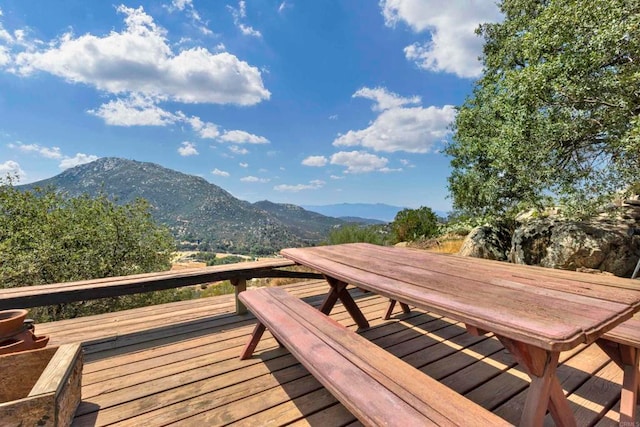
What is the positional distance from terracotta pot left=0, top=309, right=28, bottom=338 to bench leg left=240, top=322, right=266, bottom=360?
5.12 feet

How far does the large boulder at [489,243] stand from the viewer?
768 cm

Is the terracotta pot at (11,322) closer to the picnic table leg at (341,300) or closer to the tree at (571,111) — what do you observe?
the picnic table leg at (341,300)

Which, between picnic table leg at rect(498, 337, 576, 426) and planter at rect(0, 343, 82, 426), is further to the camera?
planter at rect(0, 343, 82, 426)

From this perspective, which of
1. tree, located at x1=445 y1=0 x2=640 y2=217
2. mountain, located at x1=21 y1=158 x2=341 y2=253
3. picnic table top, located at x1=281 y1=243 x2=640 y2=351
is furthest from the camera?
mountain, located at x1=21 y1=158 x2=341 y2=253

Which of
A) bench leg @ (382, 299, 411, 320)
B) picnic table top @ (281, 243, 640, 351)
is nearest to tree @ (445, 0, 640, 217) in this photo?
bench leg @ (382, 299, 411, 320)

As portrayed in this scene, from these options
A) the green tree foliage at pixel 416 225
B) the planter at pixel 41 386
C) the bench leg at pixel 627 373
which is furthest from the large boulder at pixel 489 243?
the planter at pixel 41 386

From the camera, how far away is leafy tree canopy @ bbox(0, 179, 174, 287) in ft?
23.0

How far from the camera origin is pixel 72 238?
7.62m

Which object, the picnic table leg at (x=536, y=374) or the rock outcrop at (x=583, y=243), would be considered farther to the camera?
the rock outcrop at (x=583, y=243)

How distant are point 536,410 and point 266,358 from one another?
194 cm

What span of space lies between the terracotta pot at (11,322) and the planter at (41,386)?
0.30 m

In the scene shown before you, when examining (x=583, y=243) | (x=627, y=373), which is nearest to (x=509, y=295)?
(x=627, y=373)

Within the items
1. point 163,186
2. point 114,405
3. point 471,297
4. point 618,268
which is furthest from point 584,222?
point 163,186

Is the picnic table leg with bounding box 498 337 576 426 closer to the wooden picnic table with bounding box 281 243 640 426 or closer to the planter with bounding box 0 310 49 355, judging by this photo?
the wooden picnic table with bounding box 281 243 640 426
